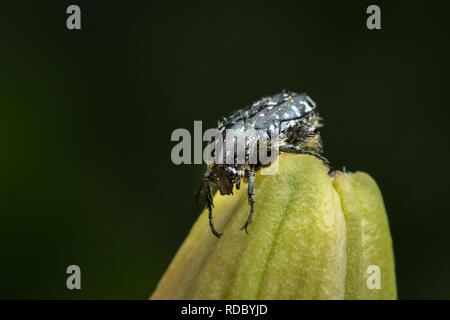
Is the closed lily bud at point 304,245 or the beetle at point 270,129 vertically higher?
the beetle at point 270,129

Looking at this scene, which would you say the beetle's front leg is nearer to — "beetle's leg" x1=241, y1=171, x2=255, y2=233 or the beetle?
the beetle

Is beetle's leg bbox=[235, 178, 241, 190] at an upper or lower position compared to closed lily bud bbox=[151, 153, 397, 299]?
upper

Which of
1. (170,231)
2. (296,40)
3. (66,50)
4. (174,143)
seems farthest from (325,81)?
(66,50)

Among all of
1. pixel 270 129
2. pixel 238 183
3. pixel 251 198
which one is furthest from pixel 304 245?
pixel 270 129

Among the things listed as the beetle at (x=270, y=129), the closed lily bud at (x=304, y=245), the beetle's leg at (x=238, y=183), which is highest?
the beetle at (x=270, y=129)

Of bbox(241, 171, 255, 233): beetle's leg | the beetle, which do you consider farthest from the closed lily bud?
the beetle

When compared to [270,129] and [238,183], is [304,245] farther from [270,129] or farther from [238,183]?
[270,129]

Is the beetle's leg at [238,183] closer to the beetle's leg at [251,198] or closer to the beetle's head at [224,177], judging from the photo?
the beetle's head at [224,177]

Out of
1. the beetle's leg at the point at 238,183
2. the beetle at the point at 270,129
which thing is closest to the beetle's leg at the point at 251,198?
the beetle at the point at 270,129
